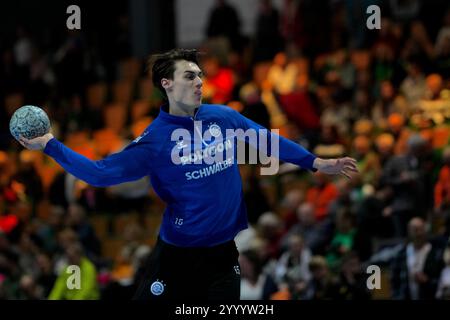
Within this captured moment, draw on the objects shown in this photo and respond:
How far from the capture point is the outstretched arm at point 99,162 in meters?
7.55

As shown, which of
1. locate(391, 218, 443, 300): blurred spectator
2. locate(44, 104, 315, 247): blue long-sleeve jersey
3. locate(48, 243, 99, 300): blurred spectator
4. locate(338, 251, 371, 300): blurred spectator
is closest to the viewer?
locate(44, 104, 315, 247): blue long-sleeve jersey

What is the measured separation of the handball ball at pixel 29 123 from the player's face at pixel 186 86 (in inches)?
34.3

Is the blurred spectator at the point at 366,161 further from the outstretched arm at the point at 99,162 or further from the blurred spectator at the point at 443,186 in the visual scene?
the outstretched arm at the point at 99,162

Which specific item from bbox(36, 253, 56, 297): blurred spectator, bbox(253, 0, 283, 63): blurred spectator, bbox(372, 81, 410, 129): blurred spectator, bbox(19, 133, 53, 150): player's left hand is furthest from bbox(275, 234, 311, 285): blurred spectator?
bbox(253, 0, 283, 63): blurred spectator

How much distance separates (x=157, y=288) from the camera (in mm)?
7812

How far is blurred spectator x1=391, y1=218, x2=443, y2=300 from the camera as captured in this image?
1179cm

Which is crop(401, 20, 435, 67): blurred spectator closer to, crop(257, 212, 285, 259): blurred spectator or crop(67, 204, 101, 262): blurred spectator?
crop(257, 212, 285, 259): blurred spectator

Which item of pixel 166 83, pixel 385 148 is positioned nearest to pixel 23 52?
pixel 385 148

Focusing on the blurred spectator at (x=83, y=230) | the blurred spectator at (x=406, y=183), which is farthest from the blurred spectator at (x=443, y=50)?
the blurred spectator at (x=83, y=230)

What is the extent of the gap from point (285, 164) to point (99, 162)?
8.08 metres

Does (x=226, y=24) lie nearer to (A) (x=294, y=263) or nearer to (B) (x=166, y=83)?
(A) (x=294, y=263)

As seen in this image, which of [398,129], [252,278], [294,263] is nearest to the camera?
[252,278]

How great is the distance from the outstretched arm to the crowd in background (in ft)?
9.98

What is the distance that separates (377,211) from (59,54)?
9248mm
